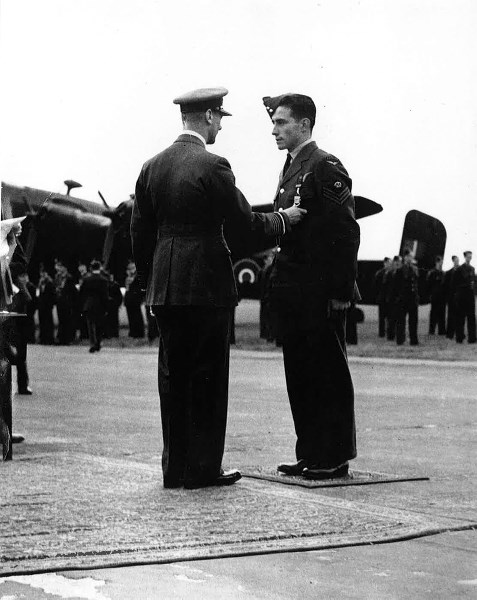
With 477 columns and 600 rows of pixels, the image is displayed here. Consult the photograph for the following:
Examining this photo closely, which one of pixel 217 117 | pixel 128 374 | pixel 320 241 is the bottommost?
pixel 128 374

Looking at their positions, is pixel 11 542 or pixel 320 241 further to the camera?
pixel 320 241

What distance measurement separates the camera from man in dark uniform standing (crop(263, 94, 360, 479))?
23.2ft

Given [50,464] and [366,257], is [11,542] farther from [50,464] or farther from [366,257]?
[366,257]

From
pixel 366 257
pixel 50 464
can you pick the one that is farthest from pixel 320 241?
pixel 366 257

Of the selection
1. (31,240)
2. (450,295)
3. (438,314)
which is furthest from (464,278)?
(31,240)

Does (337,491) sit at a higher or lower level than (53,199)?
lower

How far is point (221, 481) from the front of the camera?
6875 mm

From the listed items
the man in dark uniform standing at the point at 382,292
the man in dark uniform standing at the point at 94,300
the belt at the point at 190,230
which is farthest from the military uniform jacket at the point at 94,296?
the belt at the point at 190,230

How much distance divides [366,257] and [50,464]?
34.3 meters

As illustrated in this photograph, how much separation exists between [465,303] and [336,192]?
22089mm

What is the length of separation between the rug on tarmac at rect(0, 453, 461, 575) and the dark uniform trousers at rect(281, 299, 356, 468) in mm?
405

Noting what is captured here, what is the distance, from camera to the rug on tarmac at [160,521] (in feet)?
16.6

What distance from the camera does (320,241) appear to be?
7.08m

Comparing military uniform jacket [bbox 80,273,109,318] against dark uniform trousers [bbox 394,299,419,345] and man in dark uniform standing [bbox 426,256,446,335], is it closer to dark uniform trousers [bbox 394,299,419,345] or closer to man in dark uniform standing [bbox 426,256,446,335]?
dark uniform trousers [bbox 394,299,419,345]
